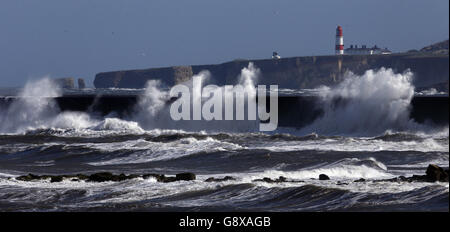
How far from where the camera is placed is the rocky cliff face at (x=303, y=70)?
310ft

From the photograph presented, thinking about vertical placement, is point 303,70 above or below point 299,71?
above

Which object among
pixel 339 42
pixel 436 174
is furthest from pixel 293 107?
pixel 339 42

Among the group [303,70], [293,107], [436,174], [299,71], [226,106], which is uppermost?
[436,174]

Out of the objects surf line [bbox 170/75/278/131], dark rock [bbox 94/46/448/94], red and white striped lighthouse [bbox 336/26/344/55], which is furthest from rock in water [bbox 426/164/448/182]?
red and white striped lighthouse [bbox 336/26/344/55]

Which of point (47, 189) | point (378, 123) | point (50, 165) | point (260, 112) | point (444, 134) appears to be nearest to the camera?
point (47, 189)

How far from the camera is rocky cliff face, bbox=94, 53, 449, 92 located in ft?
310

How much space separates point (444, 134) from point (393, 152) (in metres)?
6.42

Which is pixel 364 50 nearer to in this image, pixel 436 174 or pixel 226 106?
pixel 226 106

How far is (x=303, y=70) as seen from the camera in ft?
369

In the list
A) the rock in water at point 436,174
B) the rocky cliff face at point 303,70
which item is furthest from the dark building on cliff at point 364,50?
the rock in water at point 436,174

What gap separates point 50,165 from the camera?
24.0 meters
